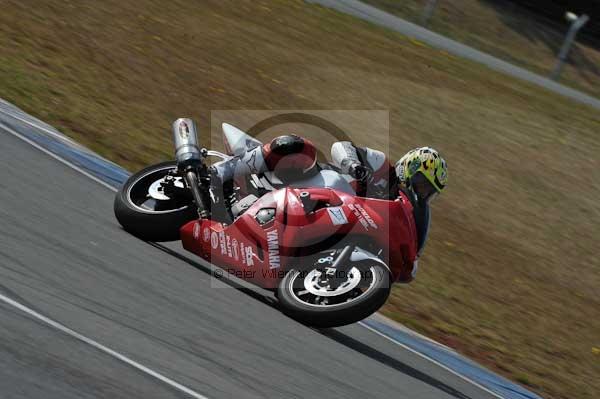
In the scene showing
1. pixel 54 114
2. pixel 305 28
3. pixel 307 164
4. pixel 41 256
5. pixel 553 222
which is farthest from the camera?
pixel 305 28

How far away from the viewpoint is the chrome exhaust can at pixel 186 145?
7.79 metres

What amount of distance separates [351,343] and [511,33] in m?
20.3

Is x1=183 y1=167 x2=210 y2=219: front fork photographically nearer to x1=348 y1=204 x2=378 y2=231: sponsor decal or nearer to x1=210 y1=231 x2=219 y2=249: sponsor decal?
x1=210 y1=231 x2=219 y2=249: sponsor decal

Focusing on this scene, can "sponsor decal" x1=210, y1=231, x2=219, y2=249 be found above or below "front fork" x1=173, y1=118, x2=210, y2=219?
below

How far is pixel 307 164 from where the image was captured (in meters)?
7.66

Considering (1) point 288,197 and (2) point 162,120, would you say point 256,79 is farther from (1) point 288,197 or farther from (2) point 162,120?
(1) point 288,197

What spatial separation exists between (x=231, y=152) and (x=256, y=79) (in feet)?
25.7

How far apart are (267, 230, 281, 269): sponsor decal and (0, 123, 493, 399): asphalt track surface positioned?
0.33 metres

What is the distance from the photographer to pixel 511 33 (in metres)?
26.5

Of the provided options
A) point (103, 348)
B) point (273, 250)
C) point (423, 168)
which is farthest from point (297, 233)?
point (103, 348)

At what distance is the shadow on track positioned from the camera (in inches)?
292

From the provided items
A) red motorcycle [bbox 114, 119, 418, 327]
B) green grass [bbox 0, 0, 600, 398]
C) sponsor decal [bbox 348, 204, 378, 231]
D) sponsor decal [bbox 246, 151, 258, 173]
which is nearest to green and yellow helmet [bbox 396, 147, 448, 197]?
red motorcycle [bbox 114, 119, 418, 327]

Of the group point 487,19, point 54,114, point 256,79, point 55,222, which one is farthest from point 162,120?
point 487,19

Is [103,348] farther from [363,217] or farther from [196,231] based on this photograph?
[363,217]
